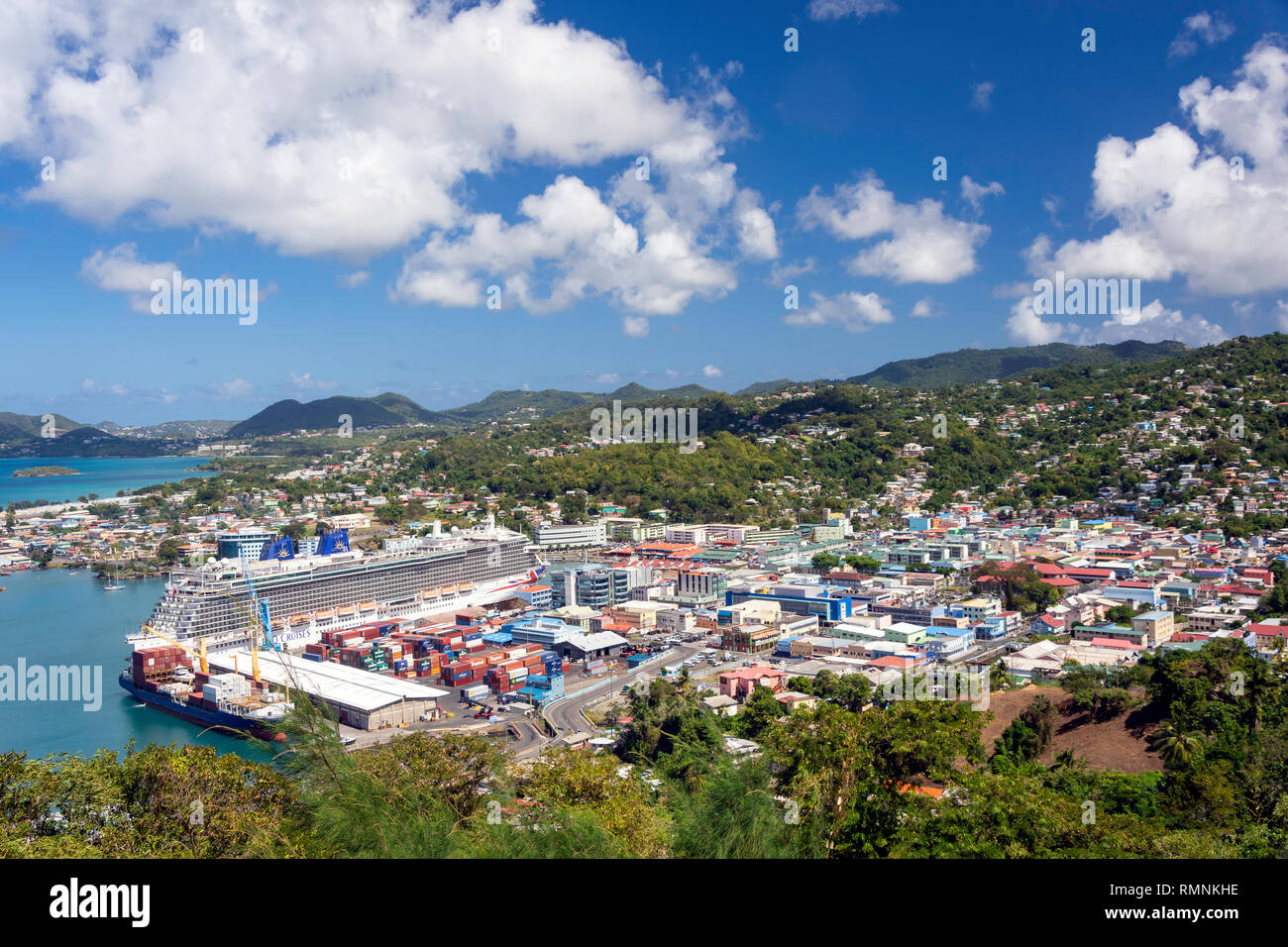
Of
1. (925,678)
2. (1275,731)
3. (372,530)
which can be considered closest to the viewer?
(1275,731)

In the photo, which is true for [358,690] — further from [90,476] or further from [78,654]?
[90,476]

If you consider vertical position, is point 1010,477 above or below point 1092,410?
below

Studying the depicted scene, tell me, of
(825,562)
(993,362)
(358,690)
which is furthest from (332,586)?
(993,362)

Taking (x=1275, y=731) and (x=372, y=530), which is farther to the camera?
(x=372, y=530)

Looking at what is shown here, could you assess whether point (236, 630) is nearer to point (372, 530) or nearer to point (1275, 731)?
point (372, 530)

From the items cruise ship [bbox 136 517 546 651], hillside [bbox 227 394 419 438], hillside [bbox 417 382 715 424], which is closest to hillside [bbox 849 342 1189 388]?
hillside [bbox 417 382 715 424]
